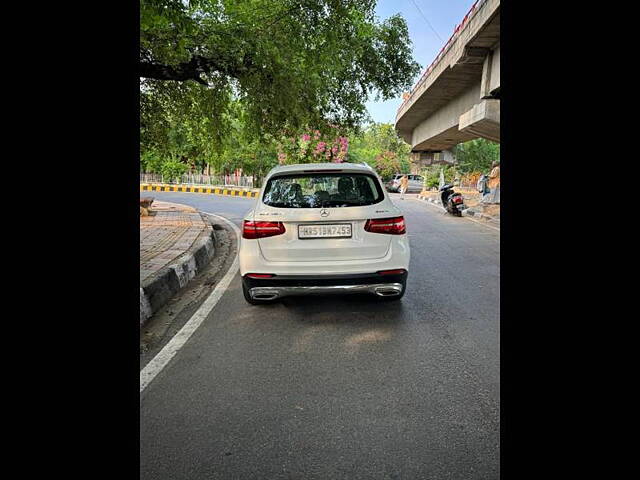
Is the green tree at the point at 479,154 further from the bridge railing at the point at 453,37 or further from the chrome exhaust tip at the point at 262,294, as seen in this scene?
the chrome exhaust tip at the point at 262,294

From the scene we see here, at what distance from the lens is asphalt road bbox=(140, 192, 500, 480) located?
2.26 m

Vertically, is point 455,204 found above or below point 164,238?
above

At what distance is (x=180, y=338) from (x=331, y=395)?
5.71 feet

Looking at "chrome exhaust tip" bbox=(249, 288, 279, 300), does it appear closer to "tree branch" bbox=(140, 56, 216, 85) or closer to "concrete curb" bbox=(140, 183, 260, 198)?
"tree branch" bbox=(140, 56, 216, 85)

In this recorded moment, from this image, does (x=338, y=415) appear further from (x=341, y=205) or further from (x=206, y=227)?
(x=206, y=227)

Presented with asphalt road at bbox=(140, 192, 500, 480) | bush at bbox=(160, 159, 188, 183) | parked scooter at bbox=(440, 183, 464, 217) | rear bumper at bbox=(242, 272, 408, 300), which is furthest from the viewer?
bush at bbox=(160, 159, 188, 183)

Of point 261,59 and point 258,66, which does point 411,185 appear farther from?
point 261,59

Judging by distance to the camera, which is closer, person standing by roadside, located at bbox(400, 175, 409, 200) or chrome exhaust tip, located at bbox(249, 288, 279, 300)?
chrome exhaust tip, located at bbox(249, 288, 279, 300)

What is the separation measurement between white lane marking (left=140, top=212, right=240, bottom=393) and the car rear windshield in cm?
136

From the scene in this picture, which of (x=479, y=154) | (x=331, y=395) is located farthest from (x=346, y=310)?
(x=479, y=154)

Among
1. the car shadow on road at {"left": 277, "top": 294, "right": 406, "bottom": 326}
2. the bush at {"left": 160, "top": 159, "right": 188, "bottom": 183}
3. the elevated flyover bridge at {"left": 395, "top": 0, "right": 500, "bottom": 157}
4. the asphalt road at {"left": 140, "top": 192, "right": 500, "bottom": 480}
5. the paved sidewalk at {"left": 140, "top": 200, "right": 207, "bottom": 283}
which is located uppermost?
the elevated flyover bridge at {"left": 395, "top": 0, "right": 500, "bottom": 157}

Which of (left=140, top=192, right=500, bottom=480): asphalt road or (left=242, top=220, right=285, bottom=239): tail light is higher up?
(left=242, top=220, right=285, bottom=239): tail light

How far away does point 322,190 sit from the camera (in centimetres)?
504

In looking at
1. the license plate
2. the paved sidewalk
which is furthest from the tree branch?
the license plate
